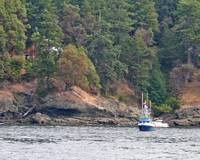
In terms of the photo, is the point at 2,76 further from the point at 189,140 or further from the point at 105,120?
the point at 189,140

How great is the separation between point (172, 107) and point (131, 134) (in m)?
25.5

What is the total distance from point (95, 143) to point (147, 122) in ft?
84.2

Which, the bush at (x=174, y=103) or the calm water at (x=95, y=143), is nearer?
the calm water at (x=95, y=143)

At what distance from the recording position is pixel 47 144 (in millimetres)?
73562

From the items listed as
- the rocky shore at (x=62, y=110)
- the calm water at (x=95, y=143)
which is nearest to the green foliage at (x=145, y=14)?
the rocky shore at (x=62, y=110)

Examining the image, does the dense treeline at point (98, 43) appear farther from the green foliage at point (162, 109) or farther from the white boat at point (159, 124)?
the white boat at point (159, 124)

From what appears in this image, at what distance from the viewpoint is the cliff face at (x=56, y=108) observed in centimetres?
10931

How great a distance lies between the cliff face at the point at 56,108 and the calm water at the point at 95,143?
9.81m

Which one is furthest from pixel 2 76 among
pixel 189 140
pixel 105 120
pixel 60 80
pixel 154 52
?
pixel 189 140

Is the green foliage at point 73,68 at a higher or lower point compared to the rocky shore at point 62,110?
higher

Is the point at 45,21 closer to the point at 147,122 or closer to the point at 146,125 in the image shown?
the point at 147,122

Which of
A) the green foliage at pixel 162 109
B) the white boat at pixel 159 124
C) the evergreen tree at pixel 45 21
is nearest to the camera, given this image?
the white boat at pixel 159 124

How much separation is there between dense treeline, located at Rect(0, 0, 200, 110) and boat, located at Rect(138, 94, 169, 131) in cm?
460

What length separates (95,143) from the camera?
76375 mm
